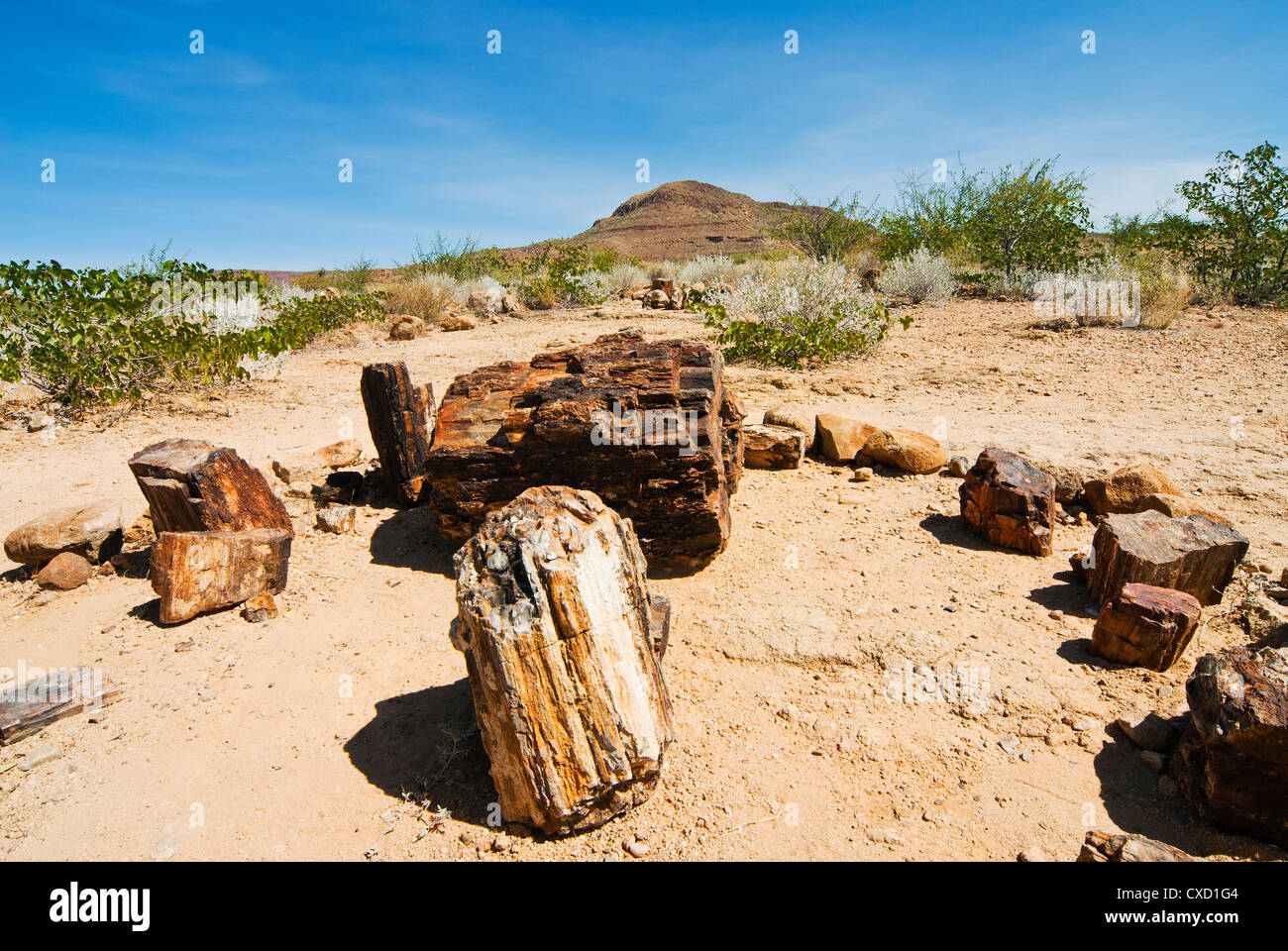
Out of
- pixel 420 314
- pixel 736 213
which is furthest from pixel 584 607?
pixel 736 213

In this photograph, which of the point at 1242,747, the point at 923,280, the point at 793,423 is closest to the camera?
the point at 1242,747

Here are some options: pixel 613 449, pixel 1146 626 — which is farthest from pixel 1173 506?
pixel 613 449

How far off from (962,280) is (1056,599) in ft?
39.7

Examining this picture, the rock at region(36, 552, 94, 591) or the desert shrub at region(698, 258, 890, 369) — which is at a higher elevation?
the desert shrub at region(698, 258, 890, 369)

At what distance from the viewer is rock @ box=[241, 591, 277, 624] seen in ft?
12.1

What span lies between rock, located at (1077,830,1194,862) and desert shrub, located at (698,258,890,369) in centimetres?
722

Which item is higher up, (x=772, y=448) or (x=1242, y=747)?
(x=772, y=448)

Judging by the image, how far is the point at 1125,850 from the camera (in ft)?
6.52

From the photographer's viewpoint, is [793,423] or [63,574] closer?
[63,574]

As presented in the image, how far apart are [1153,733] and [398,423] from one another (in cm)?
442

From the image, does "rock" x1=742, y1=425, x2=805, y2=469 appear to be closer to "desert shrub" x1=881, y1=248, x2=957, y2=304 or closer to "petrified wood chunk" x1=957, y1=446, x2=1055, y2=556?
"petrified wood chunk" x1=957, y1=446, x2=1055, y2=556

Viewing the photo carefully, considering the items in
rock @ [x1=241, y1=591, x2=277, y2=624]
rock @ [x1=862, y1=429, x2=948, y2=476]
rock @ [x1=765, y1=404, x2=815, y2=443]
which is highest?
rock @ [x1=765, y1=404, x2=815, y2=443]

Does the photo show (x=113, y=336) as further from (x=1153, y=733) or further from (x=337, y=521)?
(x=1153, y=733)

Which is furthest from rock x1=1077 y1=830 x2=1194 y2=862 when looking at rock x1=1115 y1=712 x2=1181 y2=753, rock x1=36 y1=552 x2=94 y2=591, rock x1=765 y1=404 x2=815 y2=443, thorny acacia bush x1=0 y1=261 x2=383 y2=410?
thorny acacia bush x1=0 y1=261 x2=383 y2=410
